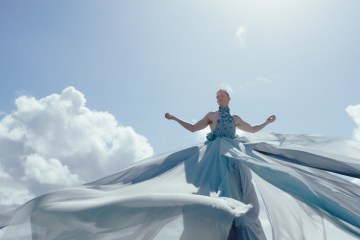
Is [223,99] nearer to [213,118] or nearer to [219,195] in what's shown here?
[213,118]

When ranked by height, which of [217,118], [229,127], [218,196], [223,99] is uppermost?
[223,99]

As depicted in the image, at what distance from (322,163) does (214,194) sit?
148 cm

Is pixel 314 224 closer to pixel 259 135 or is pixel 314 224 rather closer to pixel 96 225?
pixel 259 135

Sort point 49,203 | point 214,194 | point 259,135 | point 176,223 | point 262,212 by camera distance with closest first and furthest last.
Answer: point 176,223
point 49,203
point 214,194
point 262,212
point 259,135

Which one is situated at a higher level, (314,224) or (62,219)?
(62,219)

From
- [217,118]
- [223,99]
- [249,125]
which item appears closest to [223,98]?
[223,99]

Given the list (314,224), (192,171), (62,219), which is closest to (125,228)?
(62,219)

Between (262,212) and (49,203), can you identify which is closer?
(49,203)

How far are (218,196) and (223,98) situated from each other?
2320 mm

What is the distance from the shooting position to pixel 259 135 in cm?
586

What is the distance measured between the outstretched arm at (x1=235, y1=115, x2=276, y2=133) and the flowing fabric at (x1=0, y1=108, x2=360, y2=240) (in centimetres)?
11

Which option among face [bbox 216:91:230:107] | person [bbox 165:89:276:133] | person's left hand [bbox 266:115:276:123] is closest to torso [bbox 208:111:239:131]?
person [bbox 165:89:276:133]

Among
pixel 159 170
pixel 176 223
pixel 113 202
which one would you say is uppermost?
pixel 159 170

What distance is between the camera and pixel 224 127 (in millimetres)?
5594
